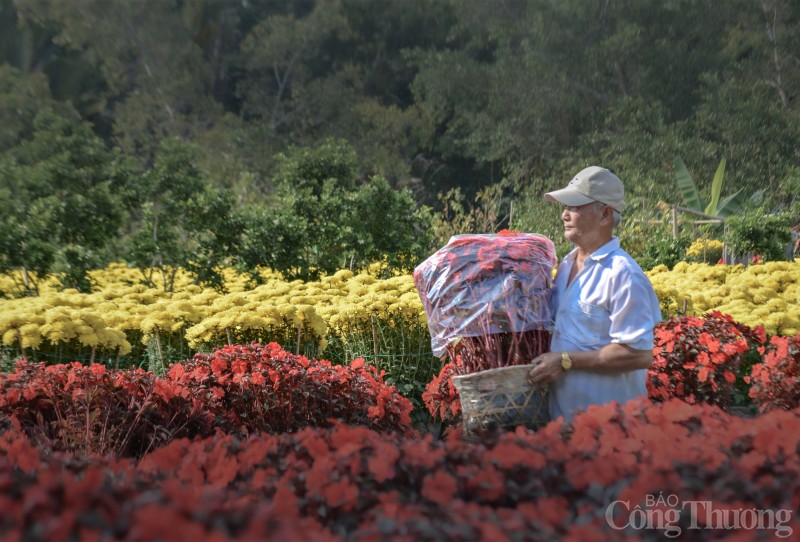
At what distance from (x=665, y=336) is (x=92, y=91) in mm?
27931

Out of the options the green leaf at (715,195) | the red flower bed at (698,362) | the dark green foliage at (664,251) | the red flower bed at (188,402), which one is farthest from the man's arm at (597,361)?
the green leaf at (715,195)

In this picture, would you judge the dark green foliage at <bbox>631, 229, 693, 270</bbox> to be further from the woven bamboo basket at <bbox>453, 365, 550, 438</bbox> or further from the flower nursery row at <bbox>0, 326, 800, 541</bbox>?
the flower nursery row at <bbox>0, 326, 800, 541</bbox>

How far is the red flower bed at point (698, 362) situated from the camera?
5.31 metres

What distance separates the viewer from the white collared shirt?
9.64 ft

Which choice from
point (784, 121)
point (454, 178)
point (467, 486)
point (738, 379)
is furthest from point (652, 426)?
point (454, 178)

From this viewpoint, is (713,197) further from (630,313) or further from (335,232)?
(630,313)

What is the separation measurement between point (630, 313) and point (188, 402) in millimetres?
2131

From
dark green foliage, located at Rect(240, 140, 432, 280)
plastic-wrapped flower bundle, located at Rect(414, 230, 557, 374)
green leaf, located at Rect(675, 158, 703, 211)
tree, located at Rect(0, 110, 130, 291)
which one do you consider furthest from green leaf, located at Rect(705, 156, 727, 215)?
plastic-wrapped flower bundle, located at Rect(414, 230, 557, 374)

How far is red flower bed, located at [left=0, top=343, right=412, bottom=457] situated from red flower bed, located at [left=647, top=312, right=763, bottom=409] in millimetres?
2049

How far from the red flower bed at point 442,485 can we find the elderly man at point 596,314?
0.35m

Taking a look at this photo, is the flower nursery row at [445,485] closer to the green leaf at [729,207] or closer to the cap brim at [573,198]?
the cap brim at [573,198]

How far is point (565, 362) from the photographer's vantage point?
116 inches

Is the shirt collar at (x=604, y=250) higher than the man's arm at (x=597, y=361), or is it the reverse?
the shirt collar at (x=604, y=250)

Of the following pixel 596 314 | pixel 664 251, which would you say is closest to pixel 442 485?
pixel 596 314
